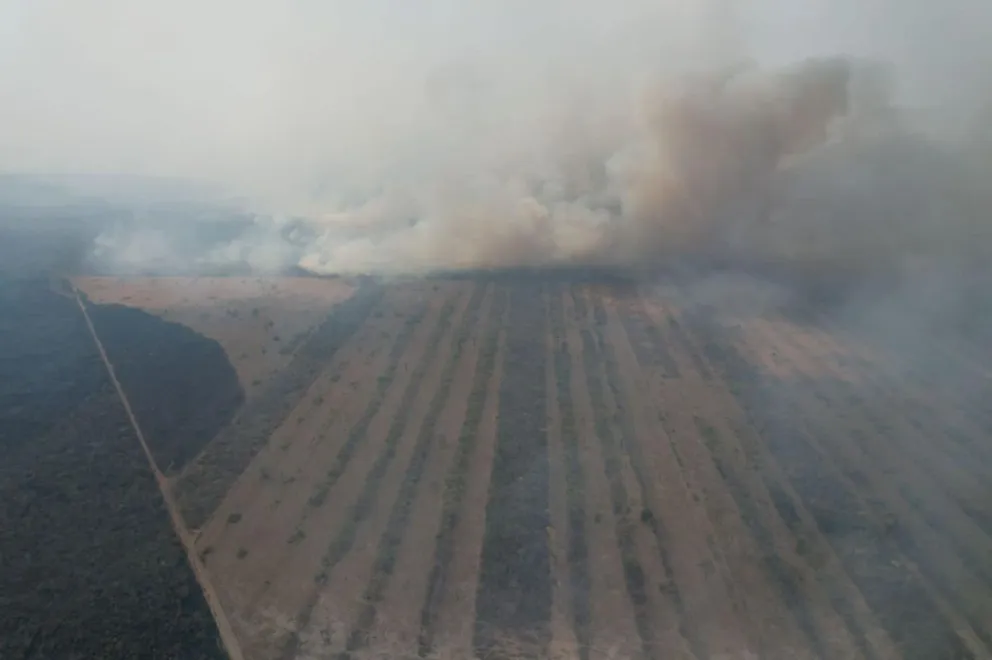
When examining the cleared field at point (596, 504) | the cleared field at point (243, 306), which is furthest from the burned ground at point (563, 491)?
the cleared field at point (243, 306)

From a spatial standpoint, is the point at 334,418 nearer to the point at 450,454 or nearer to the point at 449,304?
the point at 450,454

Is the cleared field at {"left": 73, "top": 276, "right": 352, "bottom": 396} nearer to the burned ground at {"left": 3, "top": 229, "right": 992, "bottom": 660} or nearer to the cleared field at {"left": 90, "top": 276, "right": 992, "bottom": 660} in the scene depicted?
the burned ground at {"left": 3, "top": 229, "right": 992, "bottom": 660}

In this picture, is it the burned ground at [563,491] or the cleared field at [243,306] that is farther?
the cleared field at [243,306]

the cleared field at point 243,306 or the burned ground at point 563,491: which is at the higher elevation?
the cleared field at point 243,306

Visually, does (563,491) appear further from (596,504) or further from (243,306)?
(243,306)

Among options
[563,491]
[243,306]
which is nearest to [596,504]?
[563,491]

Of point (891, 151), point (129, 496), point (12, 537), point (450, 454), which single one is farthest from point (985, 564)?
point (891, 151)

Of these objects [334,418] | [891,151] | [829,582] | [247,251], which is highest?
[891,151]

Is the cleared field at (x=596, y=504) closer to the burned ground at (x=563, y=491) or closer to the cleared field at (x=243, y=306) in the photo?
the burned ground at (x=563, y=491)
